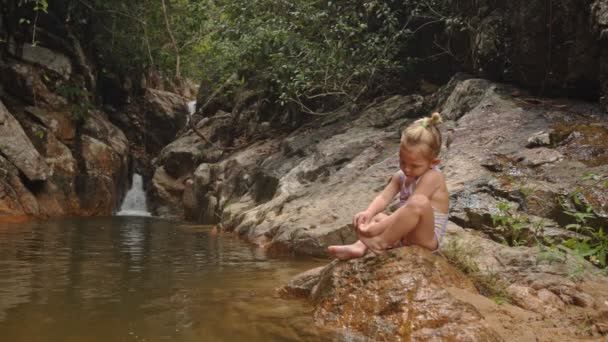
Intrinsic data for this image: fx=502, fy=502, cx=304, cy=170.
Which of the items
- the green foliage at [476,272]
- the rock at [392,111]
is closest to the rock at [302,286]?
the green foliage at [476,272]

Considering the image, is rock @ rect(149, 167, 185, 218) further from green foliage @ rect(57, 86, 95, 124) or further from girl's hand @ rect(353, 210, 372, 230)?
girl's hand @ rect(353, 210, 372, 230)

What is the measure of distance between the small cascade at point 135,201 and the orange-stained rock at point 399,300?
12507 millimetres

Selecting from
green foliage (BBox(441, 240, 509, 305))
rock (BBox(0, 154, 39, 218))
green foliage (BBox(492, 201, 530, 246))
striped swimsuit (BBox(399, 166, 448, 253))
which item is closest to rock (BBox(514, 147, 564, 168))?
green foliage (BBox(492, 201, 530, 246))

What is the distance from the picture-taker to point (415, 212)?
294 centimetres

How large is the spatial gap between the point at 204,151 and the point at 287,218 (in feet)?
27.7

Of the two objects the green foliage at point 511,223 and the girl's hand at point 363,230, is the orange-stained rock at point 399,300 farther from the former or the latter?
the green foliage at point 511,223

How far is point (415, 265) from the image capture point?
2891 millimetres

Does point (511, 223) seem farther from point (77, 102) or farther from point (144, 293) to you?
point (77, 102)

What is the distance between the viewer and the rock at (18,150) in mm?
10047

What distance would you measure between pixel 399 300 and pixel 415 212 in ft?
1.73

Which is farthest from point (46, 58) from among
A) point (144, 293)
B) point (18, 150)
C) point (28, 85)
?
point (144, 293)

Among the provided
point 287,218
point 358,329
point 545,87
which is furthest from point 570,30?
point 358,329

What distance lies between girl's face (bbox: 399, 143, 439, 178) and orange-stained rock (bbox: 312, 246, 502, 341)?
1.64ft

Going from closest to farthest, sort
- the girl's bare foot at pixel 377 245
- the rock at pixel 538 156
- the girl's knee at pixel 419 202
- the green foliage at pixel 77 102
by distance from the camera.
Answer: the girl's knee at pixel 419 202 < the girl's bare foot at pixel 377 245 < the rock at pixel 538 156 < the green foliage at pixel 77 102
